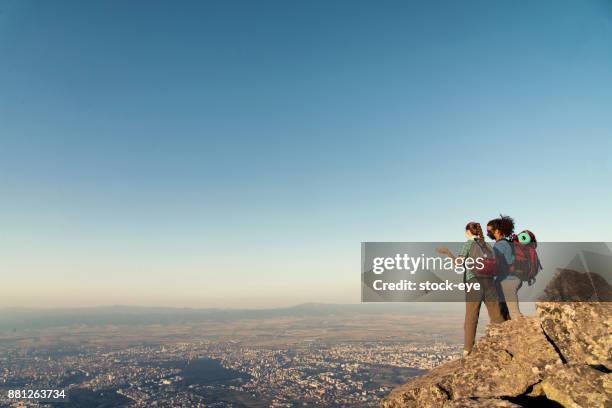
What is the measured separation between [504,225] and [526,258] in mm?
1122

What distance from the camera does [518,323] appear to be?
7.98 meters

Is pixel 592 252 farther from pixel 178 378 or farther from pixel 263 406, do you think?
pixel 178 378

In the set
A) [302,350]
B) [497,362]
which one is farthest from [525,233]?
[302,350]

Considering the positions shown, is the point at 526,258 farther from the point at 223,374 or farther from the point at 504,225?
the point at 223,374

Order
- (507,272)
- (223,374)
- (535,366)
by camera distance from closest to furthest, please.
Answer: (535,366) → (507,272) → (223,374)

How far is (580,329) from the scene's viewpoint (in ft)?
22.7

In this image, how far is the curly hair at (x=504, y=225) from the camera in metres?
10.1

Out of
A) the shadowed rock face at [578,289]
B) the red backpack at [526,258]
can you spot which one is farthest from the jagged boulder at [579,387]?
the red backpack at [526,258]

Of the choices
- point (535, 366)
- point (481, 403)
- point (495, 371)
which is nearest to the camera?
point (481, 403)

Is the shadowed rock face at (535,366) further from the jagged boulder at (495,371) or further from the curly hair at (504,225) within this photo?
the curly hair at (504,225)

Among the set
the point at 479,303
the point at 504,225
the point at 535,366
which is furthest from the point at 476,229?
the point at 535,366

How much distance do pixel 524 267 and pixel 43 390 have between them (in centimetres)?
10502

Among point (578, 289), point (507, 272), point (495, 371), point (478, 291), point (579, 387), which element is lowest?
point (495, 371)

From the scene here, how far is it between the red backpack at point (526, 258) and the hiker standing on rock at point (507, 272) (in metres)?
0.12
